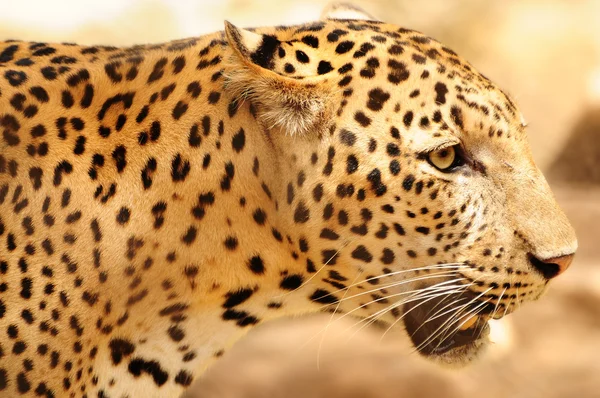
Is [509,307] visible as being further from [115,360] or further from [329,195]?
[115,360]

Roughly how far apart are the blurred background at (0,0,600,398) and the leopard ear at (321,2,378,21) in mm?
1716

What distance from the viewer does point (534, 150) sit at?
9977mm

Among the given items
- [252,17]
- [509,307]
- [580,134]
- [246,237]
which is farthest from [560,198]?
[246,237]

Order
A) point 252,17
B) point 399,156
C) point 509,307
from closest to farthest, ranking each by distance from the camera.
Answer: point 399,156 → point 509,307 → point 252,17

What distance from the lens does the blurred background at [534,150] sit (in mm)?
6711

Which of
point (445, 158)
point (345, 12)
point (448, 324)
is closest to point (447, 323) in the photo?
point (448, 324)

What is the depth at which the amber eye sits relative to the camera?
12.3ft

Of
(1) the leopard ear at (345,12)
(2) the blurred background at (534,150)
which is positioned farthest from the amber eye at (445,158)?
(2) the blurred background at (534,150)

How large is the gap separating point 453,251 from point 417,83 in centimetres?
73

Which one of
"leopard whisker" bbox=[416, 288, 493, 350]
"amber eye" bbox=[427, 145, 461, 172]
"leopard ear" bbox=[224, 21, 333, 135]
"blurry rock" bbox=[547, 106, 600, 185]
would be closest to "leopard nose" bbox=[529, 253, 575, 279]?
"leopard whisker" bbox=[416, 288, 493, 350]

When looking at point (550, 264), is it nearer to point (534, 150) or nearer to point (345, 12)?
point (345, 12)

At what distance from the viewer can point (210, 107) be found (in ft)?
12.3

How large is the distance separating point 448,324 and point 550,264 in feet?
1.99

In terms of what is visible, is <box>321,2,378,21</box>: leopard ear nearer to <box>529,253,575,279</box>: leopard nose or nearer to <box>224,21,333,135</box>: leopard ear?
<box>224,21,333,135</box>: leopard ear
